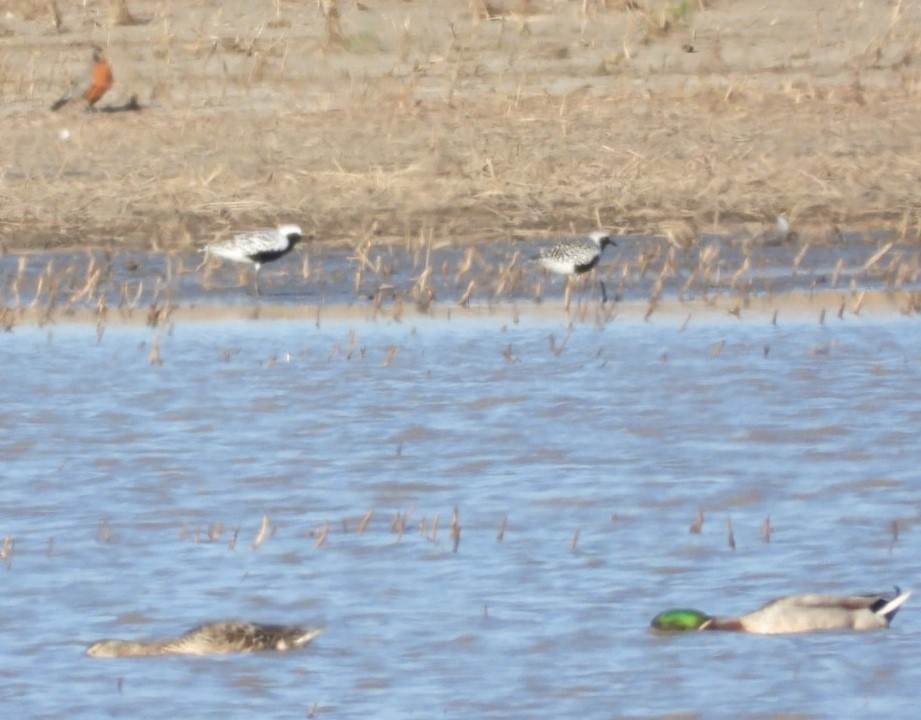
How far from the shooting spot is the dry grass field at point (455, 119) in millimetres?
13406

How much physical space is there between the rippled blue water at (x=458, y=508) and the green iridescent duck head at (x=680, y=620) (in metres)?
0.05

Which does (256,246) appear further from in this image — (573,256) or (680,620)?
(680,620)

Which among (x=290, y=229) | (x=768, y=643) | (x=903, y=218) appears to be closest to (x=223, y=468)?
(x=768, y=643)

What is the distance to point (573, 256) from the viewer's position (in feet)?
37.6

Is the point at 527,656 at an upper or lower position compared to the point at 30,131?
upper

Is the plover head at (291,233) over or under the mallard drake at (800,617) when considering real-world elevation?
under

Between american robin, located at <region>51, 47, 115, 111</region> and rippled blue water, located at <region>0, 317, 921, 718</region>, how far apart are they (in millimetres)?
4992

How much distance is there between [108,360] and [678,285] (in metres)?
3.11

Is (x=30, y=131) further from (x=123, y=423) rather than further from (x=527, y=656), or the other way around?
(x=527, y=656)

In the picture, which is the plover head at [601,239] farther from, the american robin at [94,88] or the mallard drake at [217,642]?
the mallard drake at [217,642]

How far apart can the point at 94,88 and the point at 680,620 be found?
35.6 feet

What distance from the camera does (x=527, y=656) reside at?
566 cm

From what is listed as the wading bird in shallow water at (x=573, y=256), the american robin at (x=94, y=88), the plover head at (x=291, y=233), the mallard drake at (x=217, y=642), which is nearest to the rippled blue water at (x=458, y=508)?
the mallard drake at (x=217, y=642)

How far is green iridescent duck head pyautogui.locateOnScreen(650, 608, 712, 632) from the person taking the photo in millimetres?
5723
